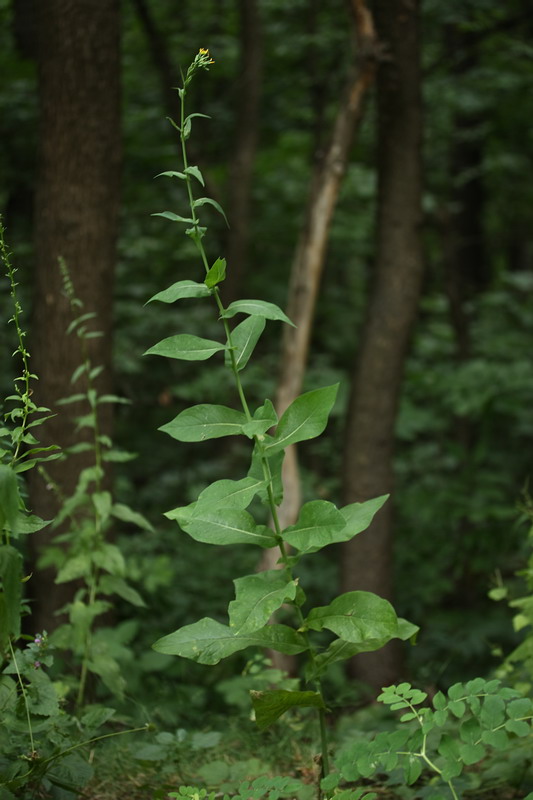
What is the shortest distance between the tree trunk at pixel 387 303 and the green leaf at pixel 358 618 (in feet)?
10.5

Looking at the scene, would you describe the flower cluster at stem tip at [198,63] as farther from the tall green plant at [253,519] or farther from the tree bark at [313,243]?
the tree bark at [313,243]

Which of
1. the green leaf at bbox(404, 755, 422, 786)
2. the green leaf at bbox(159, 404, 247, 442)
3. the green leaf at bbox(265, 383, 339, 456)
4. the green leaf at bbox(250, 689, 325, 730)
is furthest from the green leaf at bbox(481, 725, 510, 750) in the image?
the green leaf at bbox(159, 404, 247, 442)

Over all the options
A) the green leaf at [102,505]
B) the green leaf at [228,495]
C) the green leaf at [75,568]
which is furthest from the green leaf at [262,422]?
the green leaf at [75,568]

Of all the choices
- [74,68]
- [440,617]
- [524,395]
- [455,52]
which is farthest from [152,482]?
[455,52]

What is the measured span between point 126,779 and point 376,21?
16.1 feet

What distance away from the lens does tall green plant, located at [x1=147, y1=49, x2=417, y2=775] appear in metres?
2.09

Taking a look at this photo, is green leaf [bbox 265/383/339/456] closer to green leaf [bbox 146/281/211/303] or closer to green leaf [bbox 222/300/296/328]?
green leaf [bbox 222/300/296/328]

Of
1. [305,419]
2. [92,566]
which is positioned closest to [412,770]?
[305,419]

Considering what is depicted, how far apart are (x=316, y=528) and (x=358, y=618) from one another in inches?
10.7

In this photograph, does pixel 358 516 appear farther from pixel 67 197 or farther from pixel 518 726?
pixel 67 197

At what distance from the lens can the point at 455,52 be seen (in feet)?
24.6

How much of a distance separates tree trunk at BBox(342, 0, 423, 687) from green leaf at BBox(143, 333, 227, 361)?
11.3 feet

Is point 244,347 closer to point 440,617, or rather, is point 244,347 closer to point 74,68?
point 74,68

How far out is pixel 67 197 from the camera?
14.3 feet
